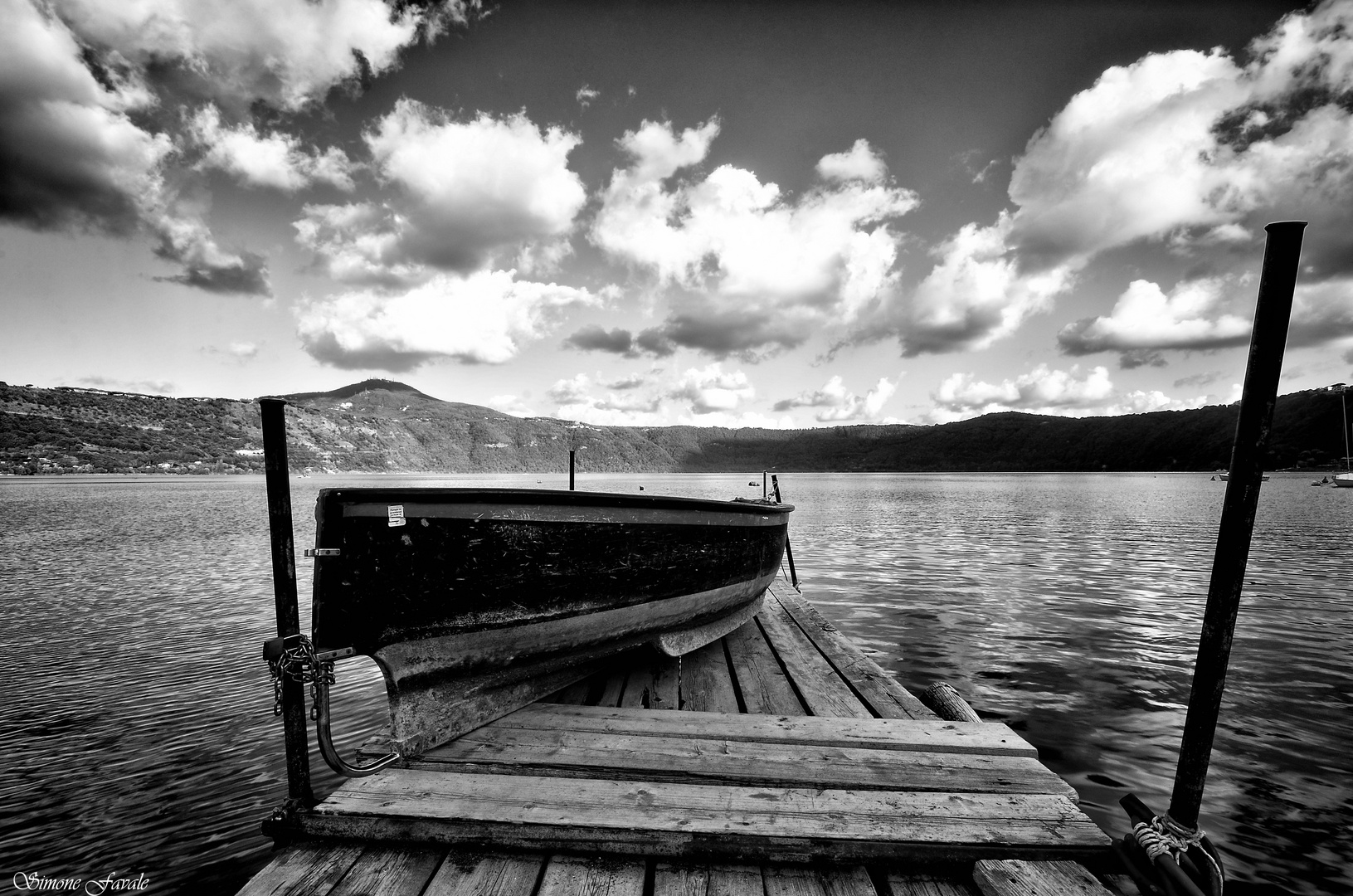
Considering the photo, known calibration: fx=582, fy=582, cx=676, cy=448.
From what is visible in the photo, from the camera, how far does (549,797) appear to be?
3.09 meters

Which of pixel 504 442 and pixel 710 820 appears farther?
pixel 504 442

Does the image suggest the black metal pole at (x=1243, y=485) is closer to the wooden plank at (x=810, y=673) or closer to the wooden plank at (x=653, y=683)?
the wooden plank at (x=810, y=673)

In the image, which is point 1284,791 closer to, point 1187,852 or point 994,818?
point 1187,852

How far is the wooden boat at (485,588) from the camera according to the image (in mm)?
3531

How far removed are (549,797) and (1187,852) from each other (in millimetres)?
3117

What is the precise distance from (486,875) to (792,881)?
1.41m

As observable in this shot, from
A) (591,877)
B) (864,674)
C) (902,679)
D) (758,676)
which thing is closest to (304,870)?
(591,877)

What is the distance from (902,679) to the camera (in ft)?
23.8

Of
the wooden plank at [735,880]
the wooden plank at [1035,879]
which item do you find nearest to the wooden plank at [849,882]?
the wooden plank at [735,880]

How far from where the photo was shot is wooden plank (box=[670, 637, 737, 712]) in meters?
4.85

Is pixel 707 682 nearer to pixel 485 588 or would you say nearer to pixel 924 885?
pixel 485 588

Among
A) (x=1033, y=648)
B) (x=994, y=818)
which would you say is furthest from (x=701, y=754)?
(x=1033, y=648)
